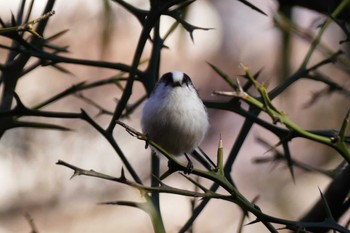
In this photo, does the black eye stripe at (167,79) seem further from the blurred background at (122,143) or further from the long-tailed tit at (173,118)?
the blurred background at (122,143)

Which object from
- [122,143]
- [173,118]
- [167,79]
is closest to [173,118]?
[173,118]

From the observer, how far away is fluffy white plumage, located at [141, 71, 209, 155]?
1783mm

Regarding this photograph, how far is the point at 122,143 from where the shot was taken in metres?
4.02

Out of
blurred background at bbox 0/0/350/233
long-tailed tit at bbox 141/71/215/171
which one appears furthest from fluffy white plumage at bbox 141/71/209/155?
blurred background at bbox 0/0/350/233

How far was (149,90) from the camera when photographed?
1.56 meters

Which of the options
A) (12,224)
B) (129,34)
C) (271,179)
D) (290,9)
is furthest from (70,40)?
(290,9)

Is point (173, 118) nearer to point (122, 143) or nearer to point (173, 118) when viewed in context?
point (173, 118)

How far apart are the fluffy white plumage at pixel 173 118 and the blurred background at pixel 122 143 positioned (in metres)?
1.40

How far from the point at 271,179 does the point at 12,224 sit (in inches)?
61.3

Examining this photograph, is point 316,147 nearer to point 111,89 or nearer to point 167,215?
point 167,215

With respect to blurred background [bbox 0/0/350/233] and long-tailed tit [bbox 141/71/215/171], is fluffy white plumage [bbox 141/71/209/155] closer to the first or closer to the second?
long-tailed tit [bbox 141/71/215/171]

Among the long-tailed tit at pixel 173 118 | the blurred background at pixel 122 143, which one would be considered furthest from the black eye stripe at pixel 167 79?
the blurred background at pixel 122 143

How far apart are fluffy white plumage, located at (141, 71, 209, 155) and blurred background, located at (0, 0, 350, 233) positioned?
1.40 metres

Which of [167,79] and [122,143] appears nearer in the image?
[167,79]
